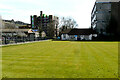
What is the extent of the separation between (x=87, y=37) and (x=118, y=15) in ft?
169

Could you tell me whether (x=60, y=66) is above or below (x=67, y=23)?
below

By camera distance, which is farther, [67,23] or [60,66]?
[67,23]

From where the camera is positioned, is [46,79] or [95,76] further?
[95,76]

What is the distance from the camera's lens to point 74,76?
5.29 metres

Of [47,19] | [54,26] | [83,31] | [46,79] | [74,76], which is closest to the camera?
[46,79]

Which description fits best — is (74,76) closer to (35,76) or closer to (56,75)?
(56,75)

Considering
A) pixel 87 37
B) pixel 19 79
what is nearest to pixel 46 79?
pixel 19 79

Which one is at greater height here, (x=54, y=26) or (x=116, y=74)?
(x=54, y=26)

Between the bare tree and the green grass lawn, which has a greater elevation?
the bare tree

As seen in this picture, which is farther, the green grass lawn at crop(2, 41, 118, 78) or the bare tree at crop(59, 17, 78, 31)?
the bare tree at crop(59, 17, 78, 31)

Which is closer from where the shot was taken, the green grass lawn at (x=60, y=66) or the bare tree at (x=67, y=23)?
the green grass lawn at (x=60, y=66)

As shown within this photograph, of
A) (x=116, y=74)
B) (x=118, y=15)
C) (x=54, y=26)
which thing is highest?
(x=54, y=26)

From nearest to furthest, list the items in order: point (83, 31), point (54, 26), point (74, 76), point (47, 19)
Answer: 1. point (74, 76)
2. point (83, 31)
3. point (54, 26)
4. point (47, 19)

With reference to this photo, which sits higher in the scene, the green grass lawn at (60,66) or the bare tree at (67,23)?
the bare tree at (67,23)
